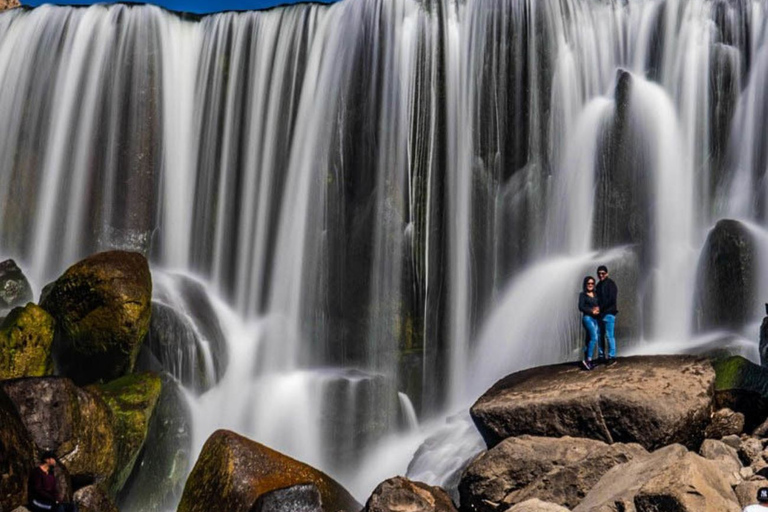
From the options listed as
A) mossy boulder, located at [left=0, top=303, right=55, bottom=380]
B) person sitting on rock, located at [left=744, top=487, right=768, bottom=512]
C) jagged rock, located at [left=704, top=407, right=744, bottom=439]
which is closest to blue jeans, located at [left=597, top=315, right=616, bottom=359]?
jagged rock, located at [left=704, top=407, right=744, bottom=439]

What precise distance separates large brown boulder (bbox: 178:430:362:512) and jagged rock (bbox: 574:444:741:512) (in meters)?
3.94

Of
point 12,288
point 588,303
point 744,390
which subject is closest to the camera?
point 744,390

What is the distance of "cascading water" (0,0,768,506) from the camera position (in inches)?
747

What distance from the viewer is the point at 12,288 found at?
64.2ft

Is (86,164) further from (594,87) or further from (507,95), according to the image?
(594,87)

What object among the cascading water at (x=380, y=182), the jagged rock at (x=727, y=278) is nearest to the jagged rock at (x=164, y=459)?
the cascading water at (x=380, y=182)

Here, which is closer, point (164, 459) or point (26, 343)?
point (26, 343)

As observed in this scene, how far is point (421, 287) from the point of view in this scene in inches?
793

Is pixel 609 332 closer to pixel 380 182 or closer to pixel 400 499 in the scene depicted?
pixel 400 499

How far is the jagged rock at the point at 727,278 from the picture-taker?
17547 millimetres

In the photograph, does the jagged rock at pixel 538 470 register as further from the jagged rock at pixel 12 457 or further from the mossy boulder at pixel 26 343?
the mossy boulder at pixel 26 343

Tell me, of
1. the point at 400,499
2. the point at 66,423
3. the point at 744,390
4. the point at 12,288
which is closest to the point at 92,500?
the point at 66,423

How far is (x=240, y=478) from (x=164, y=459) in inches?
180

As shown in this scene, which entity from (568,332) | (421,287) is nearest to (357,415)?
(421,287)
